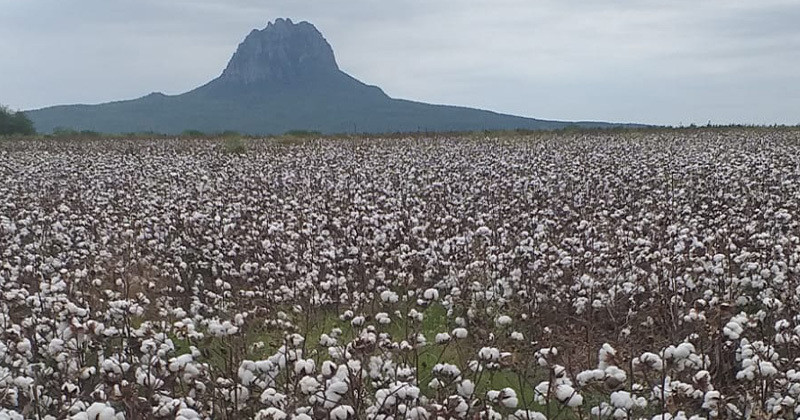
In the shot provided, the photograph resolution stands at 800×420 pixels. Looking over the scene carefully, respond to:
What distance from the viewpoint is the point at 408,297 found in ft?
22.8

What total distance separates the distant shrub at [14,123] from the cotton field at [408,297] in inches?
1777

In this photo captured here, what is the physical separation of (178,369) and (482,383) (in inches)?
107

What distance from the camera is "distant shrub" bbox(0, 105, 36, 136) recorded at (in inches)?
2172

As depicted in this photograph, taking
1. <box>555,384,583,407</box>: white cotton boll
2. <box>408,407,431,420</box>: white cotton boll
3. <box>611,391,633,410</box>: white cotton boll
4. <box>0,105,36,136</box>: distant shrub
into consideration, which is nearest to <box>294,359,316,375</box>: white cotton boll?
<box>408,407,431,420</box>: white cotton boll

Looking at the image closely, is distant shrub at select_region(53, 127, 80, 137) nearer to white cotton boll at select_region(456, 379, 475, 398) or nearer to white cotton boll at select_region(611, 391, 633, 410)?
white cotton boll at select_region(456, 379, 475, 398)

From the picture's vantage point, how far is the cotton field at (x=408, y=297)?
3879mm

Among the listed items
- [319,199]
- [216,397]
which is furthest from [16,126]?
[216,397]

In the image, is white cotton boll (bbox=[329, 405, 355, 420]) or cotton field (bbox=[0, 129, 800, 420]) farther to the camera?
cotton field (bbox=[0, 129, 800, 420])

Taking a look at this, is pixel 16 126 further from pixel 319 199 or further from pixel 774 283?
pixel 774 283

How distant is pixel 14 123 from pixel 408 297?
57218 mm

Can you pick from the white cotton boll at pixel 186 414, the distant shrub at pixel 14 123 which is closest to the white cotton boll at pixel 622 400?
the white cotton boll at pixel 186 414

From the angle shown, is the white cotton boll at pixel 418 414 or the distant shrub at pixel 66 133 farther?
the distant shrub at pixel 66 133

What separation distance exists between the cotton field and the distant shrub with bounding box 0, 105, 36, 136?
45139 millimetres

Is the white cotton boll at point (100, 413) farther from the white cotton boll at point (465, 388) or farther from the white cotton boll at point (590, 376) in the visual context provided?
the white cotton boll at point (590, 376)
